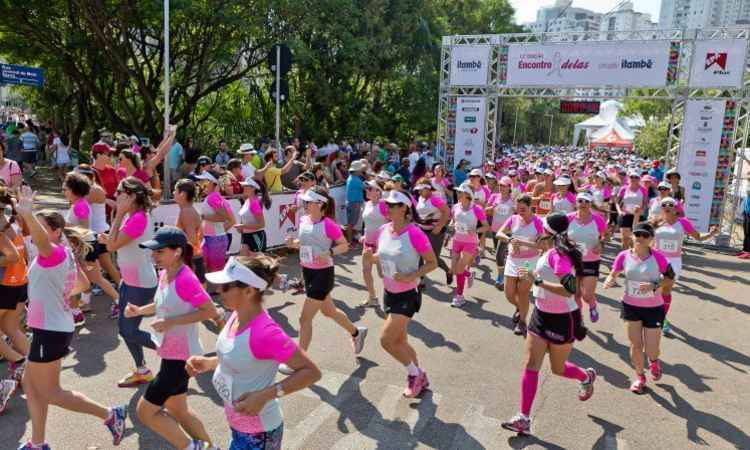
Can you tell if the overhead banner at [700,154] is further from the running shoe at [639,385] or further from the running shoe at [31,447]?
the running shoe at [31,447]

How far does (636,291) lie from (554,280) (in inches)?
57.0

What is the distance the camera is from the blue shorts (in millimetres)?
3059

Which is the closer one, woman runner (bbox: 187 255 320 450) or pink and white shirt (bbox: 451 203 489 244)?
woman runner (bbox: 187 255 320 450)

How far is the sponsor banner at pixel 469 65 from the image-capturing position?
18.1 metres

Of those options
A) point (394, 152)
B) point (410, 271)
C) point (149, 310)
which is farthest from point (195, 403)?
point (394, 152)

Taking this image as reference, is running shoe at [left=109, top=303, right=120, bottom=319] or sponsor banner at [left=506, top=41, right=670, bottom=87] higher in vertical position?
sponsor banner at [left=506, top=41, right=670, bottom=87]

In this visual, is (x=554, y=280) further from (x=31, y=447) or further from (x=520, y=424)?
(x=31, y=447)

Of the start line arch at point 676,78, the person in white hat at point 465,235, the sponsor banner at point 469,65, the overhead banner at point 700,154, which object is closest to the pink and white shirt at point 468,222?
the person in white hat at point 465,235

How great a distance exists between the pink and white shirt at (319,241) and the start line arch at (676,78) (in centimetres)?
1225

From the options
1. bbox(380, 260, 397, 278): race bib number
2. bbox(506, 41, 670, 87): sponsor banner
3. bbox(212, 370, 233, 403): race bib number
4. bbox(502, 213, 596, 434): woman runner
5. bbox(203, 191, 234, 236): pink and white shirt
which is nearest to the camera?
bbox(212, 370, 233, 403): race bib number

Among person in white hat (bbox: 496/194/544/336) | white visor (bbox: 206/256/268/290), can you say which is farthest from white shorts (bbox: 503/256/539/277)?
white visor (bbox: 206/256/268/290)

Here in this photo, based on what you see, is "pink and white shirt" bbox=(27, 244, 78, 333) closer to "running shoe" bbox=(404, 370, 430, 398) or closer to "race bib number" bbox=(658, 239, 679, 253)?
"running shoe" bbox=(404, 370, 430, 398)

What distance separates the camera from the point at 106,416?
13.7ft

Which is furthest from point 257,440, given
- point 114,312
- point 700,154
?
point 700,154
